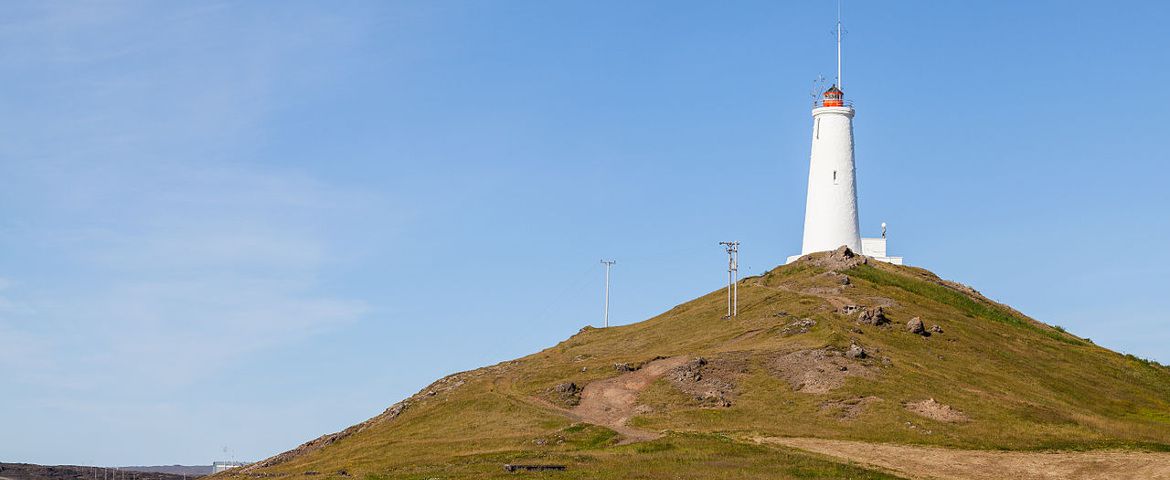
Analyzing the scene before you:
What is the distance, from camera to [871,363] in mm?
122688

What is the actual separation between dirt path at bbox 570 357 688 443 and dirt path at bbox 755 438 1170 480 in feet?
59.6

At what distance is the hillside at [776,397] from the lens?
102 metres

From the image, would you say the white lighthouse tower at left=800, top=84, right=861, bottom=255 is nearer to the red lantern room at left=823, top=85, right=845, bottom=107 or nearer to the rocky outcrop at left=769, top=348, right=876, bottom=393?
the red lantern room at left=823, top=85, right=845, bottom=107

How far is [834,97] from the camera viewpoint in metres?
172

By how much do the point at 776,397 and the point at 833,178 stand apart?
5783cm

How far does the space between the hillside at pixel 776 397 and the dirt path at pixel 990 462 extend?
224 centimetres

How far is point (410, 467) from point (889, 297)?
6885 cm

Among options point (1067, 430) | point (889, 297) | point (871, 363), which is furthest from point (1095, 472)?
point (889, 297)

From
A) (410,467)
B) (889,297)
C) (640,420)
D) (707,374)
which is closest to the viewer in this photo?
(410,467)

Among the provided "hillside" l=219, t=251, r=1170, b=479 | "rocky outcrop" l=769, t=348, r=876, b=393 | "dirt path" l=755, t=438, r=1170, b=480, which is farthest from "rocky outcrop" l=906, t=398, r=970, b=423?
"dirt path" l=755, t=438, r=1170, b=480

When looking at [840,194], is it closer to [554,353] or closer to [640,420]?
[554,353]

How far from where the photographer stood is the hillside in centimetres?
10200

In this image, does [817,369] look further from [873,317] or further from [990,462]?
[990,462]

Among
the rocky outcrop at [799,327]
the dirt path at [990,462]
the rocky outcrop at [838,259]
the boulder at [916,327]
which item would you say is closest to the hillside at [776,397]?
the boulder at [916,327]
